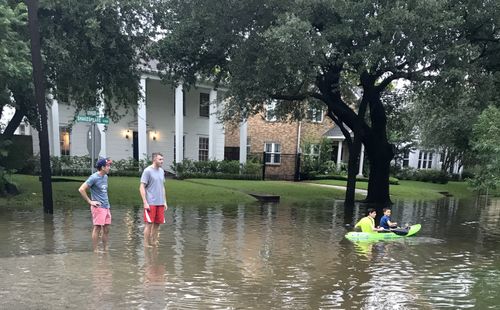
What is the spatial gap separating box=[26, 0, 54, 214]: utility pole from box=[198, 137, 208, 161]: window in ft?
64.1

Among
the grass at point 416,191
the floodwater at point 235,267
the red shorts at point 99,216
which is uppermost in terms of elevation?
the red shorts at point 99,216

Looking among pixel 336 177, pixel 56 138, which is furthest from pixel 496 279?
pixel 336 177

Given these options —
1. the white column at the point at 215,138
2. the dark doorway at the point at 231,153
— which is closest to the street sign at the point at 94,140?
the white column at the point at 215,138

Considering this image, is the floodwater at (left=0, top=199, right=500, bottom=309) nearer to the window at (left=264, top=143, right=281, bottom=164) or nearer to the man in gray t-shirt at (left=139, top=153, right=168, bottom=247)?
the man in gray t-shirt at (left=139, top=153, right=168, bottom=247)

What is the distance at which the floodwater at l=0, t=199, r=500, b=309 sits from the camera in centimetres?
610

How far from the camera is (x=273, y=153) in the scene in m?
35.5

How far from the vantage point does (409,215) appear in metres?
18.0

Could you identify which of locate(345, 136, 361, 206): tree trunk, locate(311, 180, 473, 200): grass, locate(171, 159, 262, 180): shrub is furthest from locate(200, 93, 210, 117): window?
locate(345, 136, 361, 206): tree trunk

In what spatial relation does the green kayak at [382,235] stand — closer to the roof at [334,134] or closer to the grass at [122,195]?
the grass at [122,195]

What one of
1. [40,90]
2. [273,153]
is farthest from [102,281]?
[273,153]

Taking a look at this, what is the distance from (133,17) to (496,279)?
43.3 feet

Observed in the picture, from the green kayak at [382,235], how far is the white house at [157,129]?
50.5 ft

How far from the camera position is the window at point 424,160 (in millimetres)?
45062

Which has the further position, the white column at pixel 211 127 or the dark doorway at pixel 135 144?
the white column at pixel 211 127
